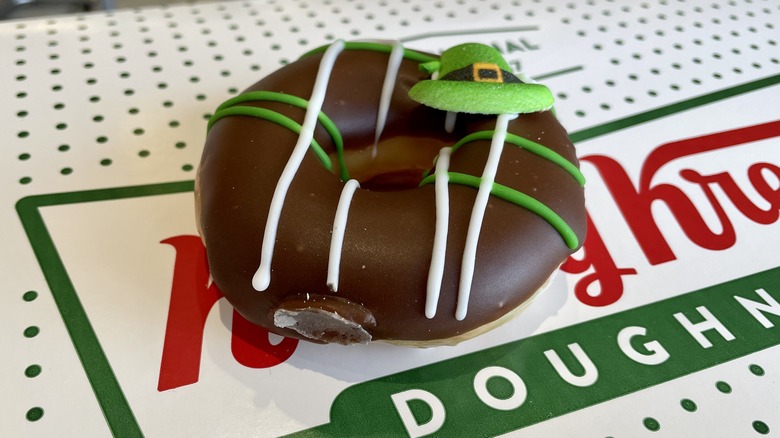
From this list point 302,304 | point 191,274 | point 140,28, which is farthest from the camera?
point 140,28

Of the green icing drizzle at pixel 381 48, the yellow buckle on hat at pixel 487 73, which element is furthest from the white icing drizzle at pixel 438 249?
the green icing drizzle at pixel 381 48

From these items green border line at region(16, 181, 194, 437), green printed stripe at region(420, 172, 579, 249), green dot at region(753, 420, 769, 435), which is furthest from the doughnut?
green dot at region(753, 420, 769, 435)

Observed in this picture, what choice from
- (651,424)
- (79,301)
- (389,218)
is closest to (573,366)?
(651,424)

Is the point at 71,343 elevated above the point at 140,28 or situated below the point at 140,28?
below

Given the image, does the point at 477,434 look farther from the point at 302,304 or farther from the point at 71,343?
the point at 71,343

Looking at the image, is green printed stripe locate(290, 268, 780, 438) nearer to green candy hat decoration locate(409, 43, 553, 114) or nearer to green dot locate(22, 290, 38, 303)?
green candy hat decoration locate(409, 43, 553, 114)

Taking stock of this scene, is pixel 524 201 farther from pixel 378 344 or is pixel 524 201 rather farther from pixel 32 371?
pixel 32 371

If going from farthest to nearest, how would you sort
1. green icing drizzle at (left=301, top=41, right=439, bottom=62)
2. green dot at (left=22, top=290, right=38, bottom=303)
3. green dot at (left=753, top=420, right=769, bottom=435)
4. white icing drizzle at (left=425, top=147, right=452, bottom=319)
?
green icing drizzle at (left=301, top=41, right=439, bottom=62), green dot at (left=22, top=290, right=38, bottom=303), green dot at (left=753, top=420, right=769, bottom=435), white icing drizzle at (left=425, top=147, right=452, bottom=319)

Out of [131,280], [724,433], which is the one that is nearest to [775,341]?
[724,433]
